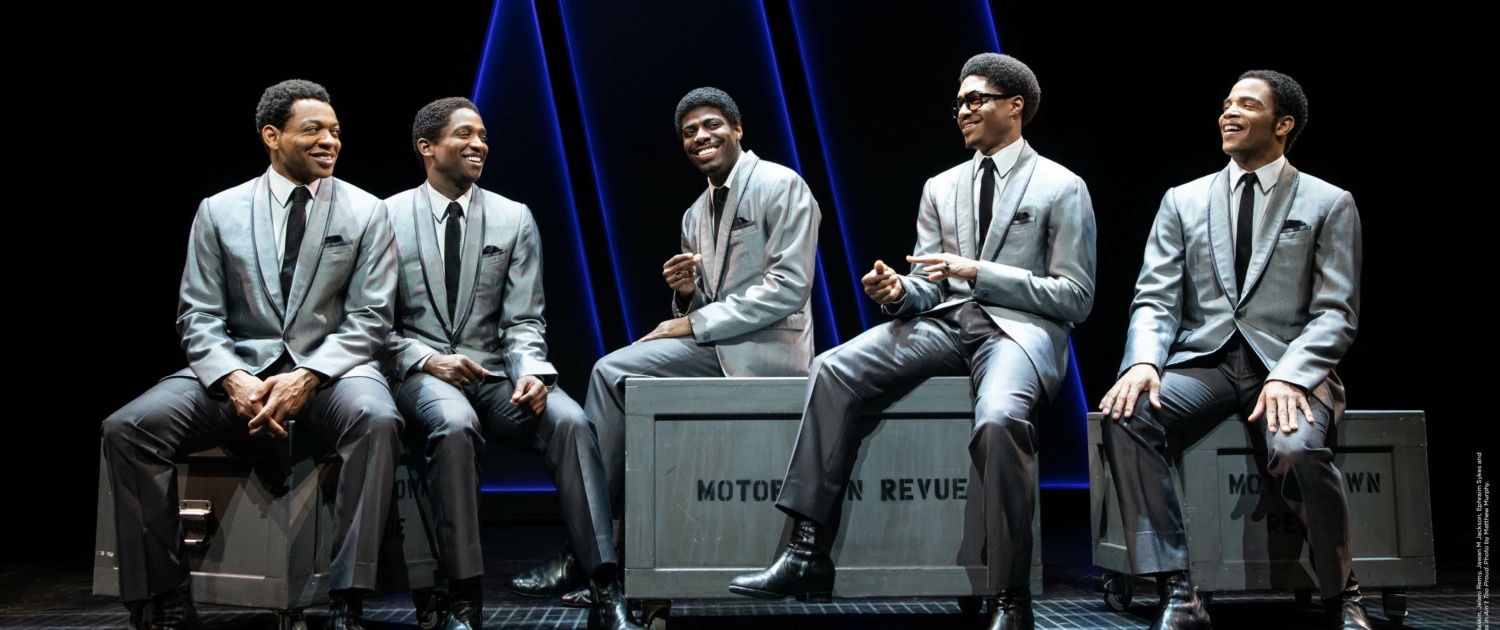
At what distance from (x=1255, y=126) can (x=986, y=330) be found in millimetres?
888

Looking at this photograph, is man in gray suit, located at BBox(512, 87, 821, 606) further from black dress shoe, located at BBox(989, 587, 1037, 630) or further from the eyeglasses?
black dress shoe, located at BBox(989, 587, 1037, 630)

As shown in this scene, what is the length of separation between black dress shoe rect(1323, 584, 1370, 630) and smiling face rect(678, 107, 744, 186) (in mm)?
1827

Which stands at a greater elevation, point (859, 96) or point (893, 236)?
point (859, 96)

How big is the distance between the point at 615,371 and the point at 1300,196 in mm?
1779

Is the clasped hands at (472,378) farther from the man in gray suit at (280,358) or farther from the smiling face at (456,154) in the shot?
the smiling face at (456,154)

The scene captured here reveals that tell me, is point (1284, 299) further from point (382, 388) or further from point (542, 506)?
point (542, 506)

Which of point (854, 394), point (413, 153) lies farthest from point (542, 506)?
point (854, 394)

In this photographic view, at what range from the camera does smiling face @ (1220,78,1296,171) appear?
9.14ft

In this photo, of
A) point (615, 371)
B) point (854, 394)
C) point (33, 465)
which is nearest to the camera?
point (854, 394)

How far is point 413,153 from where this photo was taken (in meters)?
4.60

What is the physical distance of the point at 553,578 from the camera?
2812 mm

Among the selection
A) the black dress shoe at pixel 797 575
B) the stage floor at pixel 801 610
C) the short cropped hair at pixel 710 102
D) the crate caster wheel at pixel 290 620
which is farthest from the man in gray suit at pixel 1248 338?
the crate caster wheel at pixel 290 620

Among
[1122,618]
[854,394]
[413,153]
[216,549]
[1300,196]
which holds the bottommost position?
[1122,618]

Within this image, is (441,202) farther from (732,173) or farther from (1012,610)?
(1012,610)
